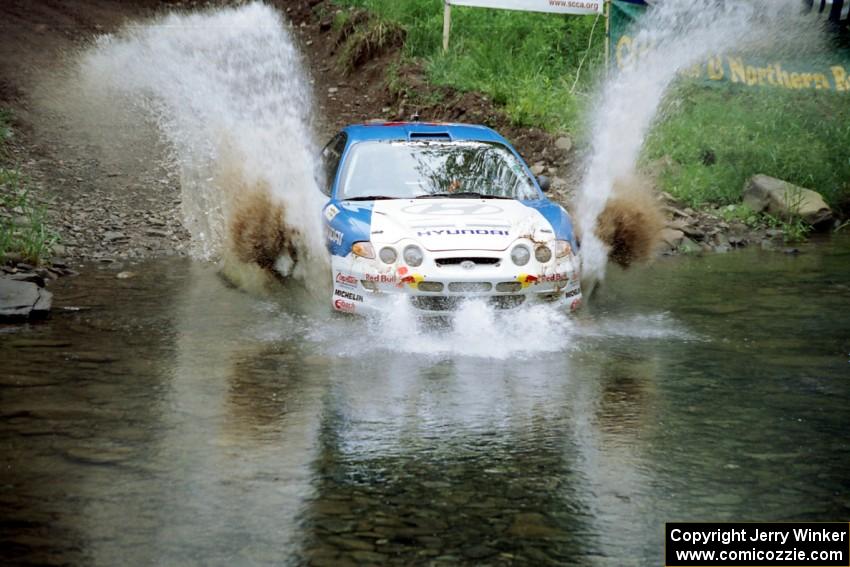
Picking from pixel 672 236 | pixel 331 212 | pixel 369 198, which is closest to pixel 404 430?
pixel 331 212

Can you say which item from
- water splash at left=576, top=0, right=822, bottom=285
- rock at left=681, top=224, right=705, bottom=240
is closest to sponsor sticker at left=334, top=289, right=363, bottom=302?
rock at left=681, top=224, right=705, bottom=240

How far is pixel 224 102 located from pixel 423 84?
3.40m

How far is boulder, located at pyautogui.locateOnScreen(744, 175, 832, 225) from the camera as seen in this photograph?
15.6m

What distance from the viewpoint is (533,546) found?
465 centimetres

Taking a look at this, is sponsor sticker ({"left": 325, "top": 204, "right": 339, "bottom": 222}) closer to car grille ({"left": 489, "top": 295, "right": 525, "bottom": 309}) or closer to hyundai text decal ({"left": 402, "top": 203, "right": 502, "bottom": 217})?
hyundai text decal ({"left": 402, "top": 203, "right": 502, "bottom": 217})

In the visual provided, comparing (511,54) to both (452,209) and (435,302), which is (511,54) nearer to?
(452,209)

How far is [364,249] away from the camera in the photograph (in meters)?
8.90

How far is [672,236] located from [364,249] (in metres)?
6.57

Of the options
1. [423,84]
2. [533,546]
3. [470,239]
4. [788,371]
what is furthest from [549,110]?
[533,546]

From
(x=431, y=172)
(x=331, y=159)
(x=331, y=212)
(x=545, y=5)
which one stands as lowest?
(x=331, y=212)

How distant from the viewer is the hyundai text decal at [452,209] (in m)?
9.30

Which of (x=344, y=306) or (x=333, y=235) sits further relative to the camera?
(x=333, y=235)

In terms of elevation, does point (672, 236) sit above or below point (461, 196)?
below

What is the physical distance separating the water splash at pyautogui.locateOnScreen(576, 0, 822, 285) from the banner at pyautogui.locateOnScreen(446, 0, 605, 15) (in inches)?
43.5
